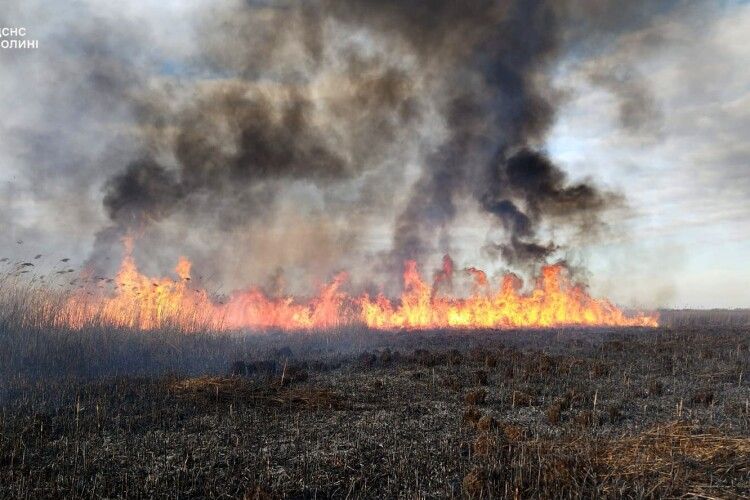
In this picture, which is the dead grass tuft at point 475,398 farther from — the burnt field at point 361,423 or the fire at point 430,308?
the fire at point 430,308

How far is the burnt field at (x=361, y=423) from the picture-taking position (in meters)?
7.69

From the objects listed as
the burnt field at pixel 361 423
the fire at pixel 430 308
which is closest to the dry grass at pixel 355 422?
the burnt field at pixel 361 423

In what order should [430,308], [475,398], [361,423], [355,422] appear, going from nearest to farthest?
[361,423], [355,422], [475,398], [430,308]

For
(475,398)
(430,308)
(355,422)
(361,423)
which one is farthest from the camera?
(430,308)

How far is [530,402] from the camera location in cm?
1336

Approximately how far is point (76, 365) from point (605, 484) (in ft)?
55.3

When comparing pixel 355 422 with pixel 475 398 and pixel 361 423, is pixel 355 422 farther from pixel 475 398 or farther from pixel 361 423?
pixel 475 398

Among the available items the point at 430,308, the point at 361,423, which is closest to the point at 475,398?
the point at 361,423

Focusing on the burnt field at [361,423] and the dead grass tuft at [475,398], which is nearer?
the burnt field at [361,423]

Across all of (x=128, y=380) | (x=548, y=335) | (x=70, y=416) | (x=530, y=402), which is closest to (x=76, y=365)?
(x=128, y=380)

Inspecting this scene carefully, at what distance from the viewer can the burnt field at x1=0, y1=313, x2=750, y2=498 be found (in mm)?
7691

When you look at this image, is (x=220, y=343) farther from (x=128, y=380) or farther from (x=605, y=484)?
(x=605, y=484)

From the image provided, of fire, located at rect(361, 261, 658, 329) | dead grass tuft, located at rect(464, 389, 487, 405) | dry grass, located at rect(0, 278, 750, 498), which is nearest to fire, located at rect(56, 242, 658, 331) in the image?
fire, located at rect(361, 261, 658, 329)

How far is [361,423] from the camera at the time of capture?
1119 cm
